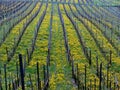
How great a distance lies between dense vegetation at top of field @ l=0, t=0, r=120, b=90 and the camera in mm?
13078

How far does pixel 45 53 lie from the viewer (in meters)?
17.5

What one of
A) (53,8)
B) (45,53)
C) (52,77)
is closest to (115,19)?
(53,8)

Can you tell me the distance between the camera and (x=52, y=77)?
1394cm

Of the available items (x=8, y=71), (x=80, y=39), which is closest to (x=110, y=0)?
(x=80, y=39)

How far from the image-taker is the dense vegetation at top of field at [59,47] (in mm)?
13078

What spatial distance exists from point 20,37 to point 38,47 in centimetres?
229

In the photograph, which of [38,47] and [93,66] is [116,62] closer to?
[93,66]

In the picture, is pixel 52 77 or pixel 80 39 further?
pixel 80 39

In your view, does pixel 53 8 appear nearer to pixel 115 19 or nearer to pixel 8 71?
pixel 115 19

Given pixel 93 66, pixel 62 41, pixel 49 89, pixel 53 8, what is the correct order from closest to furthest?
pixel 49 89
pixel 93 66
pixel 62 41
pixel 53 8

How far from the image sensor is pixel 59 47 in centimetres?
1886

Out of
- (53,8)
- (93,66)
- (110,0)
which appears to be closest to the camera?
(93,66)

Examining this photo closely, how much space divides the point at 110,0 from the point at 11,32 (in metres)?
23.4

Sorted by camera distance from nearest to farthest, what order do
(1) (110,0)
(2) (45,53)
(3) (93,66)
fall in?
1. (3) (93,66)
2. (2) (45,53)
3. (1) (110,0)
